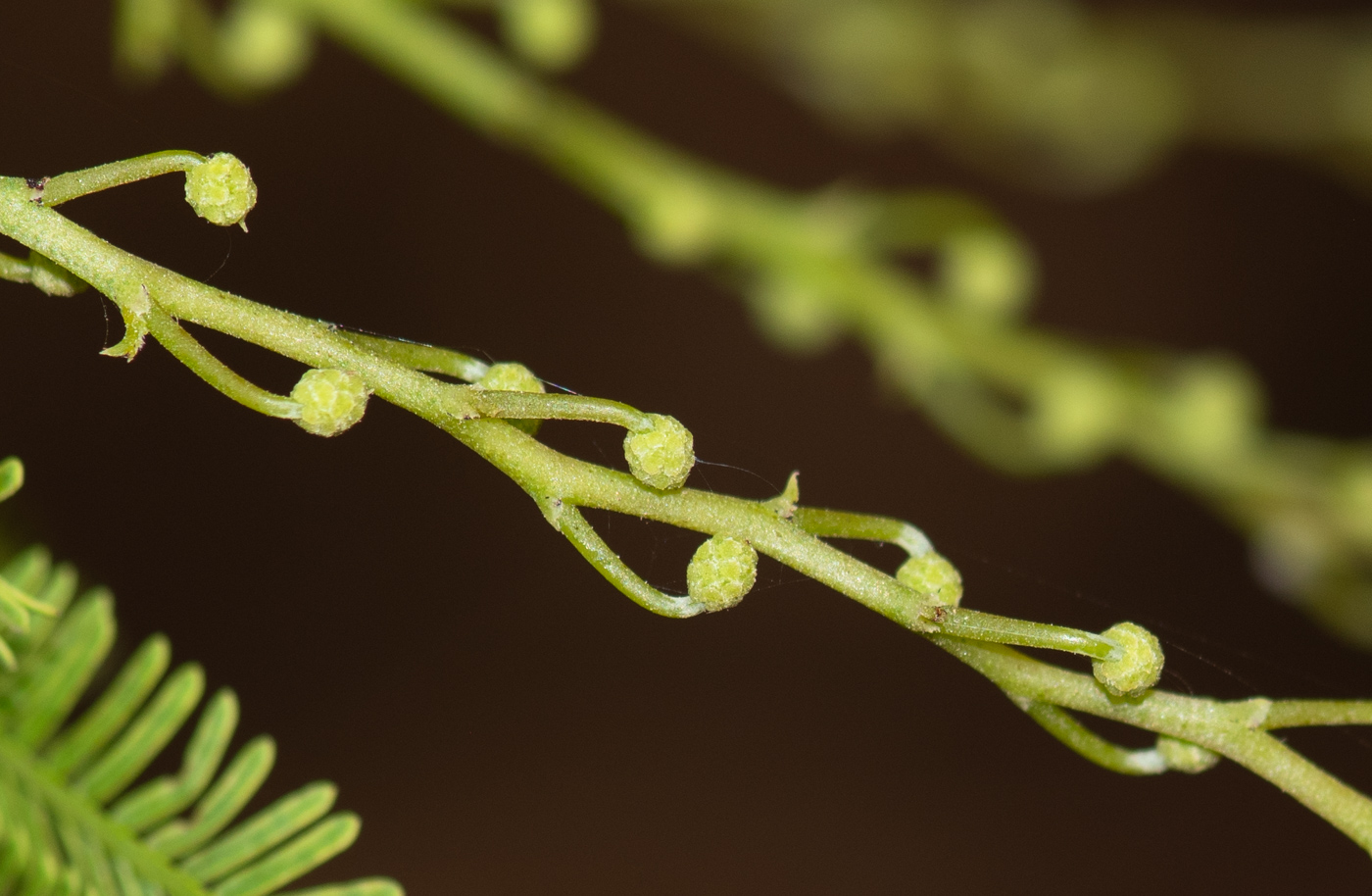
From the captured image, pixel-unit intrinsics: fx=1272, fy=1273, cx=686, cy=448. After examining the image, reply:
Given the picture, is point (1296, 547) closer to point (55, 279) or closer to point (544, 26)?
point (544, 26)

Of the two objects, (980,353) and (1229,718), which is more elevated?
(980,353)

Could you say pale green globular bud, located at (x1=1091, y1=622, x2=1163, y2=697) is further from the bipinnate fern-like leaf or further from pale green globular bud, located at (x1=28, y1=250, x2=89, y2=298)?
pale green globular bud, located at (x1=28, y1=250, x2=89, y2=298)

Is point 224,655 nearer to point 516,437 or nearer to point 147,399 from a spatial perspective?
point 147,399

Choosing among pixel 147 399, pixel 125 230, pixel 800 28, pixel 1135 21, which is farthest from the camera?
pixel 1135 21

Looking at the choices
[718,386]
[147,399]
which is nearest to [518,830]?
[718,386]

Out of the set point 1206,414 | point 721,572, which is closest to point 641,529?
point 1206,414

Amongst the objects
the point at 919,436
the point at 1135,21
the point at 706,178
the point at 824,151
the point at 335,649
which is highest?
the point at 1135,21

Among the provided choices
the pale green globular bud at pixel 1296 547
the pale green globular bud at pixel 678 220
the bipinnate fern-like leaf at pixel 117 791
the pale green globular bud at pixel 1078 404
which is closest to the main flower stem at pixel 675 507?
the bipinnate fern-like leaf at pixel 117 791
